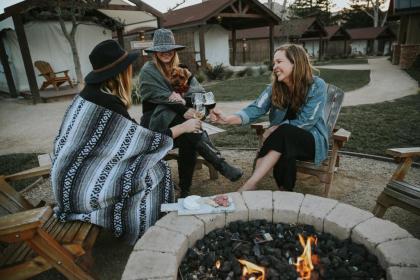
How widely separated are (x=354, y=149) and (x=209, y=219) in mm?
3256

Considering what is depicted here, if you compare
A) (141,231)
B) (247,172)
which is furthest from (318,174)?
(141,231)

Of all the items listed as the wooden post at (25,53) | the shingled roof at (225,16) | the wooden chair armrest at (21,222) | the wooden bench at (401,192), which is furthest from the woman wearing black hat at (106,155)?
the shingled roof at (225,16)

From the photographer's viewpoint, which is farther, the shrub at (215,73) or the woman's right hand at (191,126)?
the shrub at (215,73)

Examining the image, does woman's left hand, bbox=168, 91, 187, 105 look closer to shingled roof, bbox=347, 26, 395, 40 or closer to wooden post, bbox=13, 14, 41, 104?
wooden post, bbox=13, 14, 41, 104

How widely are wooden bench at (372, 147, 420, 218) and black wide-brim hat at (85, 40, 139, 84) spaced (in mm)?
2254

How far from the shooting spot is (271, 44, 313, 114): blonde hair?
299 centimetres

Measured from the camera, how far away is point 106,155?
2.29m

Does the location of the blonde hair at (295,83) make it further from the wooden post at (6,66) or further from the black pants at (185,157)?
the wooden post at (6,66)

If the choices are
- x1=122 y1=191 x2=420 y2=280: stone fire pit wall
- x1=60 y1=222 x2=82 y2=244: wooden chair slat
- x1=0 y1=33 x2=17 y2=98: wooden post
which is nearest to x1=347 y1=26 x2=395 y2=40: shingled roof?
x1=0 y1=33 x2=17 y2=98: wooden post

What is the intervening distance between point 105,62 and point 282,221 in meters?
1.67

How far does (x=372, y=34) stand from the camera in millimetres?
40969

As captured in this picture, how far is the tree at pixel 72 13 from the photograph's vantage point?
10602 mm

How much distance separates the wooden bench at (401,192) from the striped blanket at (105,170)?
5.98 feet

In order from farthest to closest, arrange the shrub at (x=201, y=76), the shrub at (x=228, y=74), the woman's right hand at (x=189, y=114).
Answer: the shrub at (x=228, y=74) → the shrub at (x=201, y=76) → the woman's right hand at (x=189, y=114)
